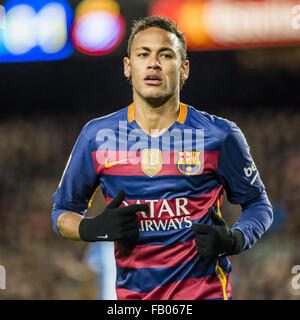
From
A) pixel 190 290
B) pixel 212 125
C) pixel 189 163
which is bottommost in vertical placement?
pixel 190 290

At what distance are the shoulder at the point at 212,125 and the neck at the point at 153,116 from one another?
0.26 ft

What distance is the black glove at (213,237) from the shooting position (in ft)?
6.11

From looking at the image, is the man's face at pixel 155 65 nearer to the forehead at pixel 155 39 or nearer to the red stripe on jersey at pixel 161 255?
the forehead at pixel 155 39

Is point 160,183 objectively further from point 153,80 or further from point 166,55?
point 166,55

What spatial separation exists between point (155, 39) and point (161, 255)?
0.86m

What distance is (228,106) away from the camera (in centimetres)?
470

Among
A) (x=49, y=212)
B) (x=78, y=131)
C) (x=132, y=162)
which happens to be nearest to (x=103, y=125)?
(x=132, y=162)

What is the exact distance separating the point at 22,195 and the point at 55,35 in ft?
5.31

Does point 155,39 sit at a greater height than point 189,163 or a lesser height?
greater

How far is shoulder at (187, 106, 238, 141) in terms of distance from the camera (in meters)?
2.14

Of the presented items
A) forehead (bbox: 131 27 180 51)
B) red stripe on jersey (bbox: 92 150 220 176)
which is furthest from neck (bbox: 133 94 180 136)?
forehead (bbox: 131 27 180 51)

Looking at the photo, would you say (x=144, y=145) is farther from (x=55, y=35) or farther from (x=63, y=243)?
(x=63, y=243)

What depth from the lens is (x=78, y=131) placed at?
4914 millimetres

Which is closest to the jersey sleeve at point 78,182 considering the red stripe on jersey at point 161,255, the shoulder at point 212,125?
the red stripe on jersey at point 161,255
